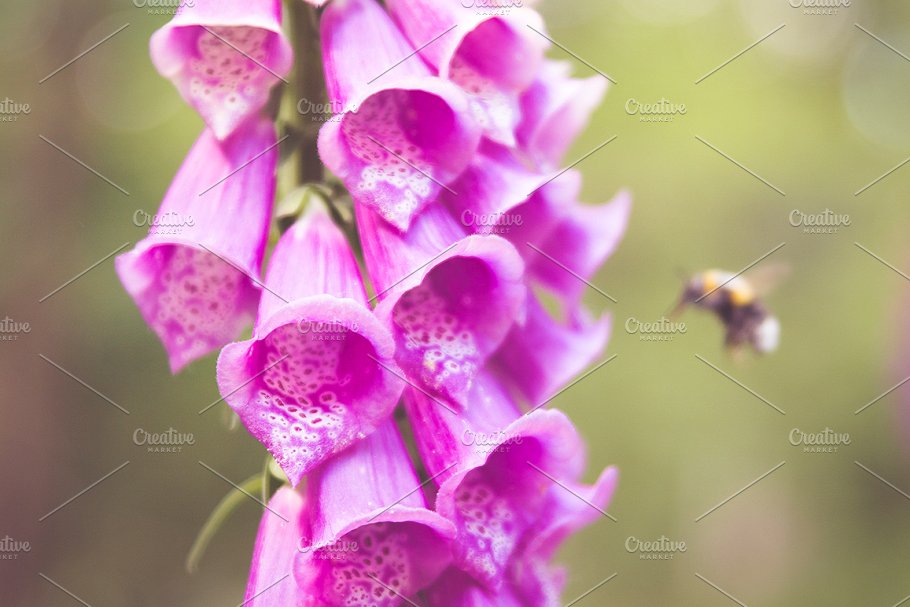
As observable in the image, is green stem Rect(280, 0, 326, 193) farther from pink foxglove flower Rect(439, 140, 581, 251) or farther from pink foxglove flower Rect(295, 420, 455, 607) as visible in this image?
pink foxglove flower Rect(295, 420, 455, 607)

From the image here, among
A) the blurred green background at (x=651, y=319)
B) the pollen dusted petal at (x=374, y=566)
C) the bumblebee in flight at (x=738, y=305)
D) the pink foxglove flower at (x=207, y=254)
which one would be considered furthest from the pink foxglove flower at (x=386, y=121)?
the blurred green background at (x=651, y=319)

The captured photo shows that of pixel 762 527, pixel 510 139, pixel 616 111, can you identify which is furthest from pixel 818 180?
pixel 510 139

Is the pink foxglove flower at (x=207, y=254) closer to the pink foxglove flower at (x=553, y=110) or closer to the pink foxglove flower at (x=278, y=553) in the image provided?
the pink foxglove flower at (x=278, y=553)

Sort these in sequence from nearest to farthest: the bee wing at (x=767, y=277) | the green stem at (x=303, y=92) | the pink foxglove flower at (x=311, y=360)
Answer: the pink foxglove flower at (x=311, y=360) → the green stem at (x=303, y=92) → the bee wing at (x=767, y=277)

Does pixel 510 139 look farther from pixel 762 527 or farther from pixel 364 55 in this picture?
pixel 762 527

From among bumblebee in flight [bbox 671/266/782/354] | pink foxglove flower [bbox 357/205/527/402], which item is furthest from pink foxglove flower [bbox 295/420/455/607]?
bumblebee in flight [bbox 671/266/782/354]

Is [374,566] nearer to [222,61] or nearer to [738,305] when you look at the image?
[222,61]
